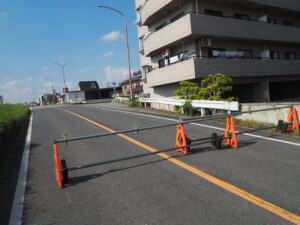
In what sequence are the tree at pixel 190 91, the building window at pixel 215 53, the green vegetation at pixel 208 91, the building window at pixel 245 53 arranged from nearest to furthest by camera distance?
the green vegetation at pixel 208 91 → the tree at pixel 190 91 → the building window at pixel 215 53 → the building window at pixel 245 53

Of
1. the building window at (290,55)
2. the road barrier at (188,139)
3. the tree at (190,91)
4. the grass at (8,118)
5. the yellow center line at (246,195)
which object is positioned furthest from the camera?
the building window at (290,55)

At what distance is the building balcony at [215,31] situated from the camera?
14422 mm

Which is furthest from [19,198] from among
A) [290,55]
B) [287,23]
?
[287,23]

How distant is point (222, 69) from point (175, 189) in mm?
13351

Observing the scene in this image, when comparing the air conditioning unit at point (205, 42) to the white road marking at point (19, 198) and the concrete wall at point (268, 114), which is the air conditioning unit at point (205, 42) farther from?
the white road marking at point (19, 198)

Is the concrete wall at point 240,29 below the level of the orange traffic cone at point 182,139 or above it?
above

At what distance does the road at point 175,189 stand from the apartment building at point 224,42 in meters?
10.1

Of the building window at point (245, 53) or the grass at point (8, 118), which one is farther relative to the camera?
the building window at point (245, 53)

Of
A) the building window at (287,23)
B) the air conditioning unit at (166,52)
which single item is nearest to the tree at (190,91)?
the air conditioning unit at (166,52)

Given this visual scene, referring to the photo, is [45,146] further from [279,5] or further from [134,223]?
[279,5]

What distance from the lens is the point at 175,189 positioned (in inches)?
143

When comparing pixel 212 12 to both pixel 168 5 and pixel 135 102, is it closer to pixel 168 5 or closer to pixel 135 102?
pixel 168 5

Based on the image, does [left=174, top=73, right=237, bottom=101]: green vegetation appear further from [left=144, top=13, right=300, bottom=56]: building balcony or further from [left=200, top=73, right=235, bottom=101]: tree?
[left=144, top=13, right=300, bottom=56]: building balcony

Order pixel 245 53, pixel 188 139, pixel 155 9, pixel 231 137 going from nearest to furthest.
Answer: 1. pixel 188 139
2. pixel 231 137
3. pixel 155 9
4. pixel 245 53
